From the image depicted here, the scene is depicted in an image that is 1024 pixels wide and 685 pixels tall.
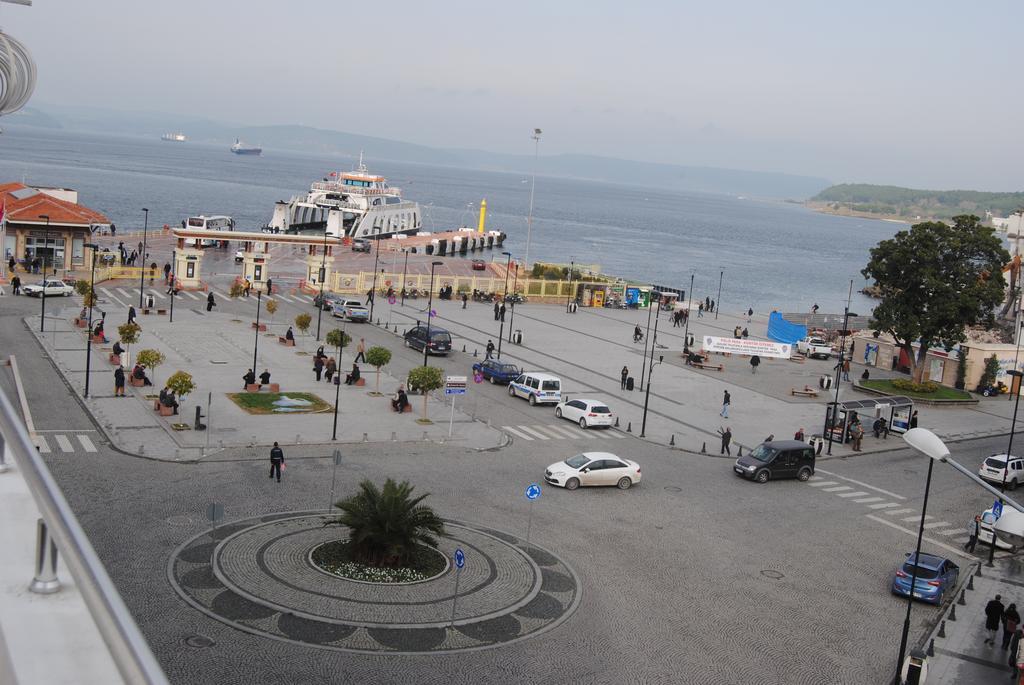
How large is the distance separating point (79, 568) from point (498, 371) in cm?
3583

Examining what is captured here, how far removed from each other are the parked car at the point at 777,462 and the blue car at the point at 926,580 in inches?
301

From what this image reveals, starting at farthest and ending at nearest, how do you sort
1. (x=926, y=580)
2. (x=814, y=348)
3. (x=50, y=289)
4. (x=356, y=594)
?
(x=814, y=348), (x=50, y=289), (x=926, y=580), (x=356, y=594)

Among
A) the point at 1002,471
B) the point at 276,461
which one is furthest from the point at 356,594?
the point at 1002,471

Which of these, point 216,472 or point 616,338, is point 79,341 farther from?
point 616,338

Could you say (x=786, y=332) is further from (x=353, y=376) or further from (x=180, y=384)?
(x=180, y=384)

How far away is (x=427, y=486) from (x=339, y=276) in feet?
122

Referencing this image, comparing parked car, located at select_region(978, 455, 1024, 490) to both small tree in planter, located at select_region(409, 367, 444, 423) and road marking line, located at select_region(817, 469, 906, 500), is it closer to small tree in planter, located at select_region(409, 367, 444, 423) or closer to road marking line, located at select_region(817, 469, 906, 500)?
road marking line, located at select_region(817, 469, 906, 500)

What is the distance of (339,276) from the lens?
59781mm

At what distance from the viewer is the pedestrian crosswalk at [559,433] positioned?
31.4 metres

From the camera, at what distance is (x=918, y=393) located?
4475cm

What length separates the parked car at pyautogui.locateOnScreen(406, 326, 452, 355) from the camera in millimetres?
42938

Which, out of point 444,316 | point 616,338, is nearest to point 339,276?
point 444,316

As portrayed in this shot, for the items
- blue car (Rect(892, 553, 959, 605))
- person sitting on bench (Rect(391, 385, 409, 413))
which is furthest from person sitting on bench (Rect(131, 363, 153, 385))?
blue car (Rect(892, 553, 959, 605))

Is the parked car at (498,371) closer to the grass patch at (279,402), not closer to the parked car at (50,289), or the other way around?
the grass patch at (279,402)
